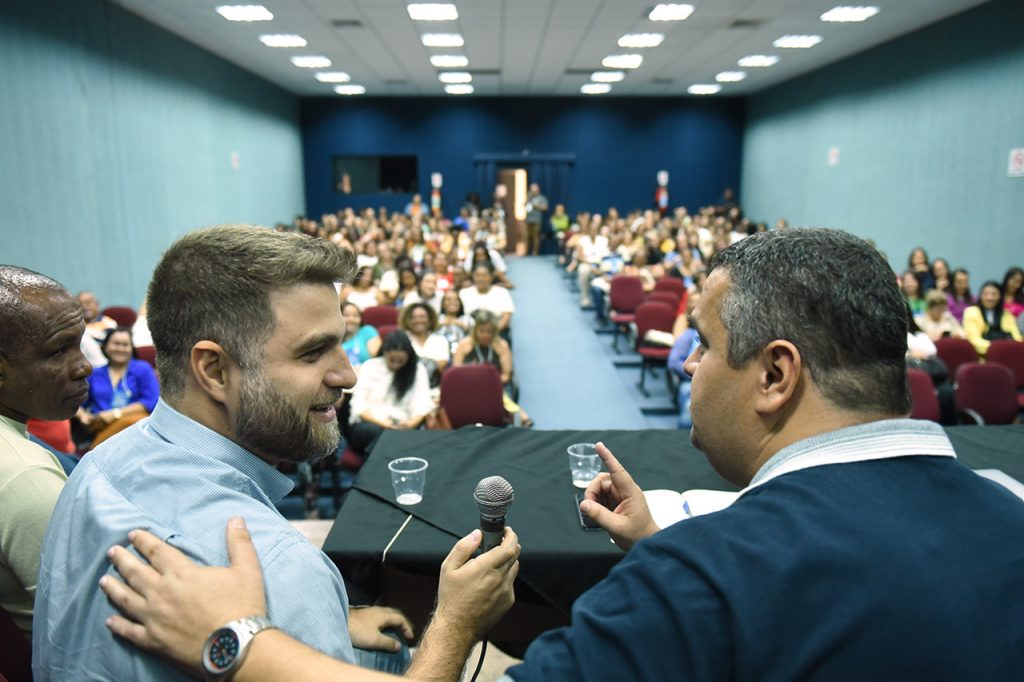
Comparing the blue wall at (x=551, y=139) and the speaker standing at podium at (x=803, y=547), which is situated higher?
the blue wall at (x=551, y=139)

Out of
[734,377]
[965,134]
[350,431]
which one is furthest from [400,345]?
[965,134]

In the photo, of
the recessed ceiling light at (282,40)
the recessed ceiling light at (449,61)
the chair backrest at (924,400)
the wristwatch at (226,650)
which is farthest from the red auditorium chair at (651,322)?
the recessed ceiling light at (449,61)

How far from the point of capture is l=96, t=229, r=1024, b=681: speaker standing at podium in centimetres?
71

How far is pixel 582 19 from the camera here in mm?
8617

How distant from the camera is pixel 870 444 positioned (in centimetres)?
84

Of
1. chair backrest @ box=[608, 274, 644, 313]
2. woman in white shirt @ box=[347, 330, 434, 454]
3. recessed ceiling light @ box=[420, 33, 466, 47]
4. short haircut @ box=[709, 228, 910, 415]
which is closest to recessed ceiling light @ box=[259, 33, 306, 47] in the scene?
recessed ceiling light @ box=[420, 33, 466, 47]

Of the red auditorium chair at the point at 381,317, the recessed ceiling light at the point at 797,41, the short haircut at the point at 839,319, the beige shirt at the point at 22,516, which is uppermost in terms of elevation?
the recessed ceiling light at the point at 797,41

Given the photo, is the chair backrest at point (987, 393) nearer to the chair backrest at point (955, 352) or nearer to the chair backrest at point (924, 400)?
the chair backrest at point (924, 400)

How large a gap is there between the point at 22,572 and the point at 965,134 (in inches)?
Answer: 409

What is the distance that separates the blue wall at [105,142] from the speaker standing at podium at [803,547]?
6.80 m

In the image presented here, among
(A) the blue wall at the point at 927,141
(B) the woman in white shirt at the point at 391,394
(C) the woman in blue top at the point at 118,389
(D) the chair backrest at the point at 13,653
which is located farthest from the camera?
(A) the blue wall at the point at 927,141

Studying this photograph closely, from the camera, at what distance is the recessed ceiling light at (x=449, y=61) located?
1130 cm

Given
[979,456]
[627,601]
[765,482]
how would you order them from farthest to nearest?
[979,456] → [765,482] → [627,601]

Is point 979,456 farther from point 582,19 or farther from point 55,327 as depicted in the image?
point 582,19
